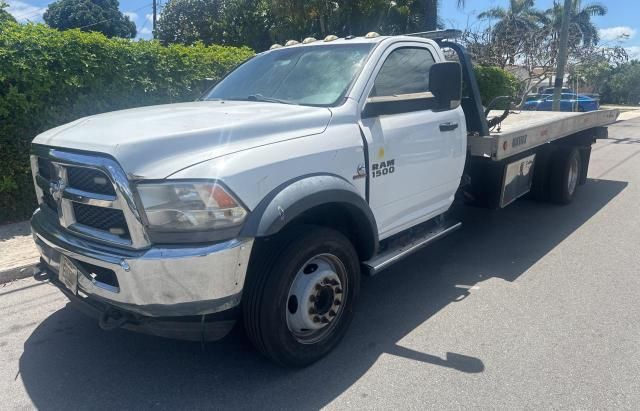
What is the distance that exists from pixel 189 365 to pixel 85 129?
5.32ft

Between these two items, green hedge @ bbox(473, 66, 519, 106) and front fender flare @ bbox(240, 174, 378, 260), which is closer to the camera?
front fender flare @ bbox(240, 174, 378, 260)

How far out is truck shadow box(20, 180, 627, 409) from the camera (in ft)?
9.82

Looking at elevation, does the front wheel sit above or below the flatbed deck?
below

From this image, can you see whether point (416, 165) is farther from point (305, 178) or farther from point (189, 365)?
point (189, 365)

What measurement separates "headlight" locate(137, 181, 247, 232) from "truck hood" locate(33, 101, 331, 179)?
0.08m

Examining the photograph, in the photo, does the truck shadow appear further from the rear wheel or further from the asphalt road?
the rear wheel

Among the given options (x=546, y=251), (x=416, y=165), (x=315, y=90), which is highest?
(x=315, y=90)

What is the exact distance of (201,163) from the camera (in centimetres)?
267

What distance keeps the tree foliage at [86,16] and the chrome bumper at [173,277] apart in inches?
2013

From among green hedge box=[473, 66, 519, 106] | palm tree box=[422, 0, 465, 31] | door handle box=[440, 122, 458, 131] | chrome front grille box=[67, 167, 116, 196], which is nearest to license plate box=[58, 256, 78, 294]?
chrome front grille box=[67, 167, 116, 196]

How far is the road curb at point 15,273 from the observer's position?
4.79 meters

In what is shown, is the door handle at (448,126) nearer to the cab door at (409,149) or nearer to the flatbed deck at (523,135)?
the cab door at (409,149)

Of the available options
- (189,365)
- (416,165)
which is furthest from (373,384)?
(416,165)

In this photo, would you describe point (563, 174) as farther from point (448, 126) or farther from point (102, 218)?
point (102, 218)
